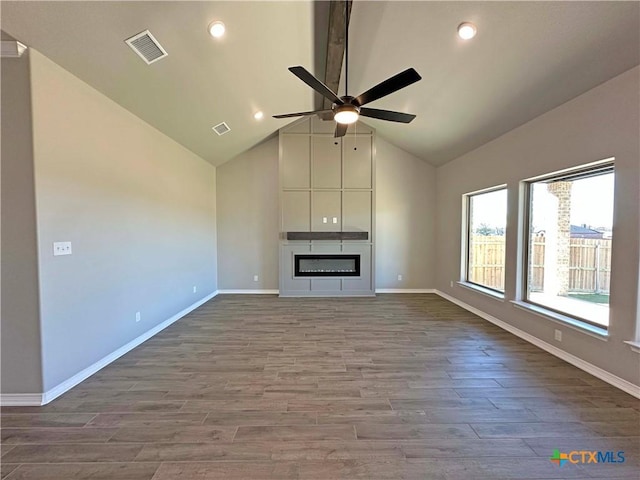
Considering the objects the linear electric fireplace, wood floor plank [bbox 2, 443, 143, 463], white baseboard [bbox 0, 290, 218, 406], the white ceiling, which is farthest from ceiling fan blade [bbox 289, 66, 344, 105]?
the linear electric fireplace

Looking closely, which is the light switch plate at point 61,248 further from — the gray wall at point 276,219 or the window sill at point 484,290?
the window sill at point 484,290

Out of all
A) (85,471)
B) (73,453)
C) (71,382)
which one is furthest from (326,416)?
(71,382)

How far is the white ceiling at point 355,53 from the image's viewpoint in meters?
2.29

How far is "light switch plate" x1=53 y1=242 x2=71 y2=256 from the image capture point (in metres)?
2.45

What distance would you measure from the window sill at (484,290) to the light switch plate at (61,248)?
17.2ft

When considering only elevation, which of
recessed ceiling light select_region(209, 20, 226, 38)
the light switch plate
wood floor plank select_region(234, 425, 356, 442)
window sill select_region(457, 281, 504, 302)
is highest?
recessed ceiling light select_region(209, 20, 226, 38)

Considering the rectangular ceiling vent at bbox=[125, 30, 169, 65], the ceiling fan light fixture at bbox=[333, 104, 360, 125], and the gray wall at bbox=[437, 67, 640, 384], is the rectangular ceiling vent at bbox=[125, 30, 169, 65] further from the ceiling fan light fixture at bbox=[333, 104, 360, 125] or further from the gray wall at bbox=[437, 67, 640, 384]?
the gray wall at bbox=[437, 67, 640, 384]

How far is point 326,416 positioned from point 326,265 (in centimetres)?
423

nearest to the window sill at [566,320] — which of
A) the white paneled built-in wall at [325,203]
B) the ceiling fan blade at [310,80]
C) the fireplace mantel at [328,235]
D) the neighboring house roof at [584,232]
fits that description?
the neighboring house roof at [584,232]

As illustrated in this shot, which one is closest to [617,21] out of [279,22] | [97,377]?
[279,22]

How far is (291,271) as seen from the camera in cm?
619

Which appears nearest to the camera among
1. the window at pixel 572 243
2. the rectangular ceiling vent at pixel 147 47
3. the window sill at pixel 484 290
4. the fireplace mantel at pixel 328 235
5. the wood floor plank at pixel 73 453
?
the wood floor plank at pixel 73 453

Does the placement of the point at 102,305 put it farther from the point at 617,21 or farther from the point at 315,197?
the point at 617,21

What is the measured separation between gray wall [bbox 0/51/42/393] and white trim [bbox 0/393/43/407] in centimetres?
3
